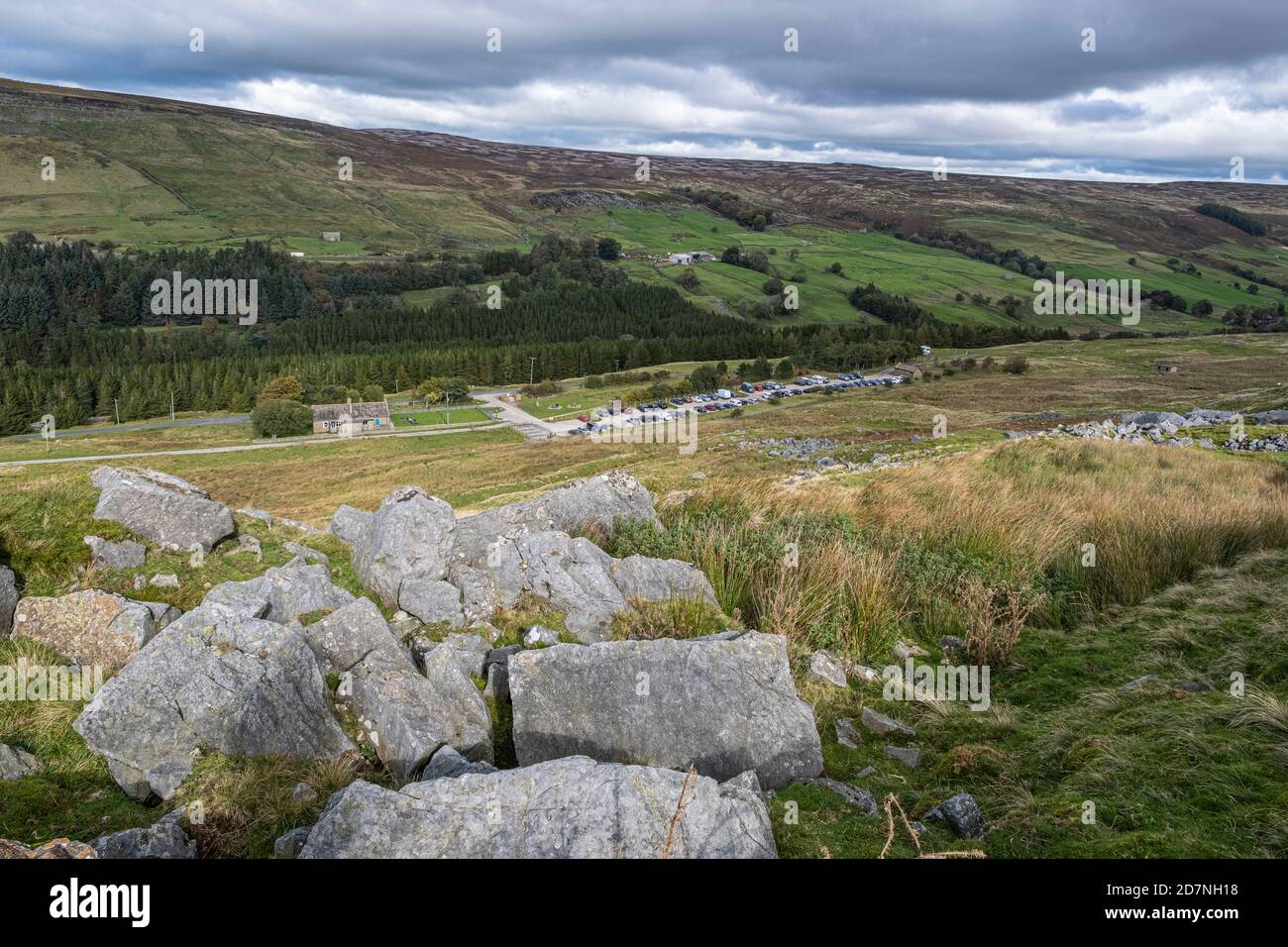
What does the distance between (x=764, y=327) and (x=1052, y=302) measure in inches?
2780

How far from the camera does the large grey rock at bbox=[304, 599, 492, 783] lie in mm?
7469

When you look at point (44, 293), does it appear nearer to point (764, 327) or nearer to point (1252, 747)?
point (764, 327)

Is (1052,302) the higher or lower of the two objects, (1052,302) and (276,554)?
the higher

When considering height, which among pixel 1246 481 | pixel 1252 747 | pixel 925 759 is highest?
pixel 1246 481

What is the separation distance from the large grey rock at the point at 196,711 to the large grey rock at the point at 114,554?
3.66 meters

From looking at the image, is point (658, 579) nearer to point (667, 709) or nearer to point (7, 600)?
point (667, 709)

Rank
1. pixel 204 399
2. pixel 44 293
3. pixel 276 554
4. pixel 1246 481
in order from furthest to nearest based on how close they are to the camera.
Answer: pixel 44 293
pixel 204 399
pixel 1246 481
pixel 276 554

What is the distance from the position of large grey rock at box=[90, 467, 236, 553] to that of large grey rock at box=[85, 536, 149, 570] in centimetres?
48

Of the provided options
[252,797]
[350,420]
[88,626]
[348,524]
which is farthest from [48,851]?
[350,420]

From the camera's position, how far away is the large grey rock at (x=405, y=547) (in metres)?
11.1

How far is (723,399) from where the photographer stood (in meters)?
110

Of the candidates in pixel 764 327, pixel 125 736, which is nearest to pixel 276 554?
pixel 125 736

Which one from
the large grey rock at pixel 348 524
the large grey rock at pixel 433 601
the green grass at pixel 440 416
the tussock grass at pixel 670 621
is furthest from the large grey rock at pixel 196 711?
the green grass at pixel 440 416

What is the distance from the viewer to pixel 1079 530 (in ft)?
45.5
